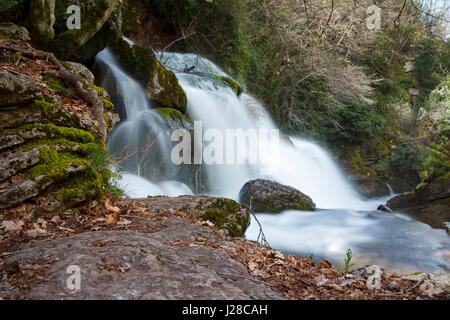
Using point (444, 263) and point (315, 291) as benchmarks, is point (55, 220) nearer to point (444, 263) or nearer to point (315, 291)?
point (315, 291)

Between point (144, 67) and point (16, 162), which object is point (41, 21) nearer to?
point (144, 67)

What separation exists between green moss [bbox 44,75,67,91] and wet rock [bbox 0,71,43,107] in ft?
2.56

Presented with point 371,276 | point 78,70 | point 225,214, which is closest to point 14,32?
point 78,70

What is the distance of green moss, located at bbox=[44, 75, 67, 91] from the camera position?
4328 mm

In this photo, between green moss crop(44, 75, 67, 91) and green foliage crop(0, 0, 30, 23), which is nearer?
green moss crop(44, 75, 67, 91)

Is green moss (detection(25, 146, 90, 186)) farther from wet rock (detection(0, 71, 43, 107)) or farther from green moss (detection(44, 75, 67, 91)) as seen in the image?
green moss (detection(44, 75, 67, 91))

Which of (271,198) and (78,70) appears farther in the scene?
(271,198)

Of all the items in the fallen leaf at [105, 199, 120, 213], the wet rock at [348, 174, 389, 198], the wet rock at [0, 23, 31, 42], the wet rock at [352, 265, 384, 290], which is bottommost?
the wet rock at [348, 174, 389, 198]

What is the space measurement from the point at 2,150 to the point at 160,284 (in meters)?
2.55

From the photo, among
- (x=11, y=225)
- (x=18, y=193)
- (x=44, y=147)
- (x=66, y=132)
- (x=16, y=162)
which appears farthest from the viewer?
(x=66, y=132)

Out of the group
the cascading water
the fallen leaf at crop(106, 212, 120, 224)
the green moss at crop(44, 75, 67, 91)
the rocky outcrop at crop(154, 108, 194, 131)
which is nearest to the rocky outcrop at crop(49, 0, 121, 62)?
the cascading water

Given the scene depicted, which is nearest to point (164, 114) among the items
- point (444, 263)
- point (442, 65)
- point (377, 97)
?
point (444, 263)

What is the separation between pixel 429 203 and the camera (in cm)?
982

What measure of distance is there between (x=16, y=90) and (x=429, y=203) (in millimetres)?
11927
